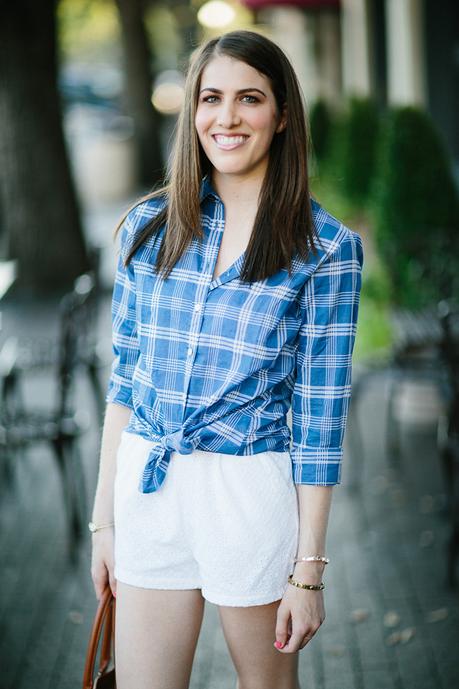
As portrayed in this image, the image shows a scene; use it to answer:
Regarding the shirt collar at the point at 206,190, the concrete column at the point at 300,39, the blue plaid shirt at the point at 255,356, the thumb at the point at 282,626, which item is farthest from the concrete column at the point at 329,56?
the thumb at the point at 282,626

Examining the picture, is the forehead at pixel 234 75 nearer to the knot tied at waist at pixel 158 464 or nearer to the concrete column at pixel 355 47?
the knot tied at waist at pixel 158 464

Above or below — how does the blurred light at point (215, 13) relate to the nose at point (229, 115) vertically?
above

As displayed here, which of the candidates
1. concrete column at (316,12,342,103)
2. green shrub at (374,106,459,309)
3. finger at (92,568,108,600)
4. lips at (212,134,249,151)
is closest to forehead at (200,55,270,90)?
lips at (212,134,249,151)

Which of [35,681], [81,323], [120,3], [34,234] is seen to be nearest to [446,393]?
[81,323]

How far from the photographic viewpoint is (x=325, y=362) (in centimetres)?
217

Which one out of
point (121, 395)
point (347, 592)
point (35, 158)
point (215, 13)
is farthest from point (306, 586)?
point (215, 13)

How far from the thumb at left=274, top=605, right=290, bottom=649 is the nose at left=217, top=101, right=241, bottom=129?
1094 mm

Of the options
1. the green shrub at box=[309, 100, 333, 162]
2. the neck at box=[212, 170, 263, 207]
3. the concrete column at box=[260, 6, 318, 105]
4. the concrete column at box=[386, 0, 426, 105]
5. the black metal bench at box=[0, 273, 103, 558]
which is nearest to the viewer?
the neck at box=[212, 170, 263, 207]

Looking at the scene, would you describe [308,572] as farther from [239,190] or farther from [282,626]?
[239,190]

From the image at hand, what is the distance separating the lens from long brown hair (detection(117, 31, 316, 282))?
2168 millimetres

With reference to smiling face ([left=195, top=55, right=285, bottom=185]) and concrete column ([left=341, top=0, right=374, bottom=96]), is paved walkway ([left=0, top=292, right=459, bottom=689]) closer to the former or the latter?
smiling face ([left=195, top=55, right=285, bottom=185])

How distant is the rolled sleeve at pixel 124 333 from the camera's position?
2.39 metres

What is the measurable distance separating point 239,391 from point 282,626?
0.54 meters

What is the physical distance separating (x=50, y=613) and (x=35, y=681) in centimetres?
56
